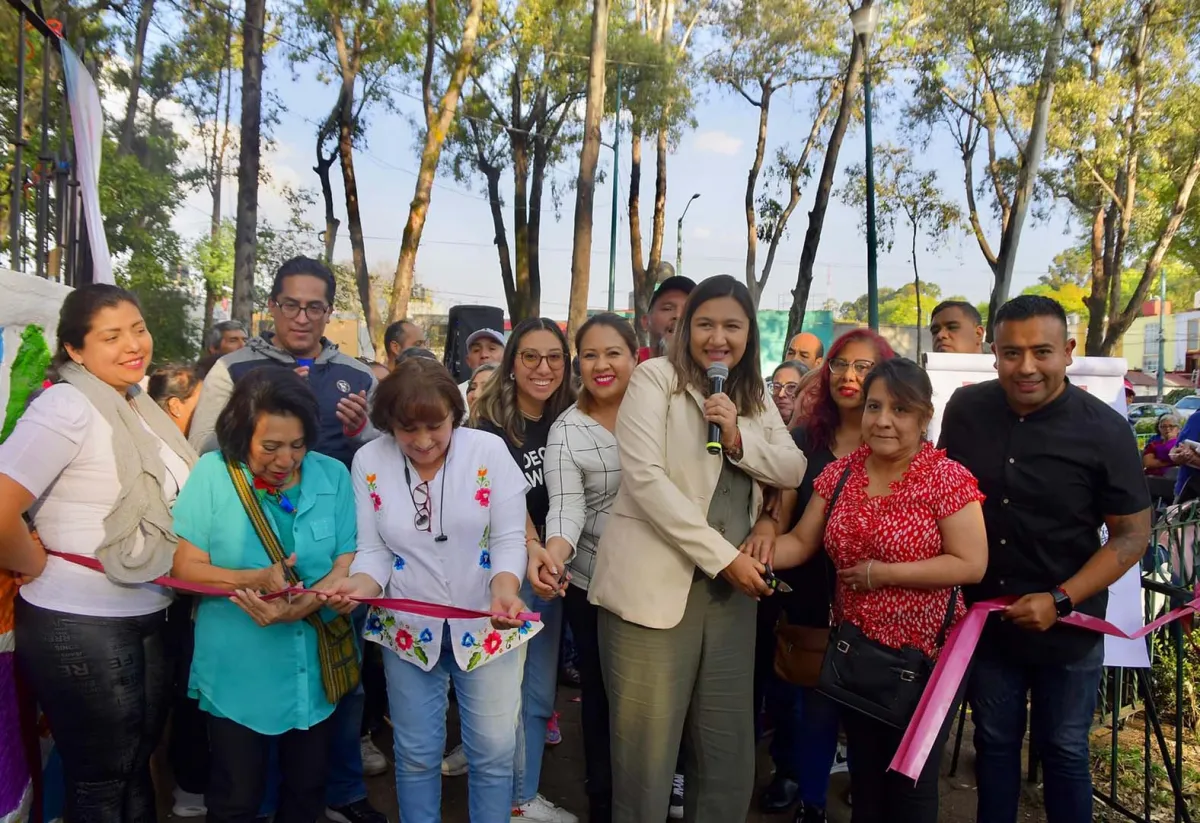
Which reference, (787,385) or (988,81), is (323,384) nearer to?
(787,385)

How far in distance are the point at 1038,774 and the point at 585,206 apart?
1164 cm

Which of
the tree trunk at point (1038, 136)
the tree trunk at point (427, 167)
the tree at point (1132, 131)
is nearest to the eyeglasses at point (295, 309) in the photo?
the tree trunk at point (1038, 136)

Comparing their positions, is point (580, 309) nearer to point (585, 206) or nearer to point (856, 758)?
point (585, 206)

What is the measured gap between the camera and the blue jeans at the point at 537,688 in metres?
3.23

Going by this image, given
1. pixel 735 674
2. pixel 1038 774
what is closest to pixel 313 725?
pixel 735 674

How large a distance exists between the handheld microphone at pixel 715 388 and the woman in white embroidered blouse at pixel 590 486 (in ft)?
1.50

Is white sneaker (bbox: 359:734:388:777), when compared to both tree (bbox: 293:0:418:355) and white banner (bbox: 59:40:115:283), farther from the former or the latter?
tree (bbox: 293:0:418:355)

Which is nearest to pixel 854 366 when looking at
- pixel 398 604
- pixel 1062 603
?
pixel 1062 603

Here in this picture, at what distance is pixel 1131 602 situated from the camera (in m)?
3.40

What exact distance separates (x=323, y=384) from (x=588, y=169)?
436 inches

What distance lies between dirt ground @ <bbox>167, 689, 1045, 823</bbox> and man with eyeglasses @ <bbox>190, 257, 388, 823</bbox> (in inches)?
9.8

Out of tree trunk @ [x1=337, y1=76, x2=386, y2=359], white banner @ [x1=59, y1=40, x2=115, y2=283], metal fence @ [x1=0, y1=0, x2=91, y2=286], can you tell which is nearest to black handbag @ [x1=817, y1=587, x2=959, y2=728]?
metal fence @ [x1=0, y1=0, x2=91, y2=286]

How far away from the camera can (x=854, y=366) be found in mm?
3137

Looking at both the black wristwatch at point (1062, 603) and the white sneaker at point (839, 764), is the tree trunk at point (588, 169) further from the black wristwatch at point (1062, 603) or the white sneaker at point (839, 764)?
the black wristwatch at point (1062, 603)
